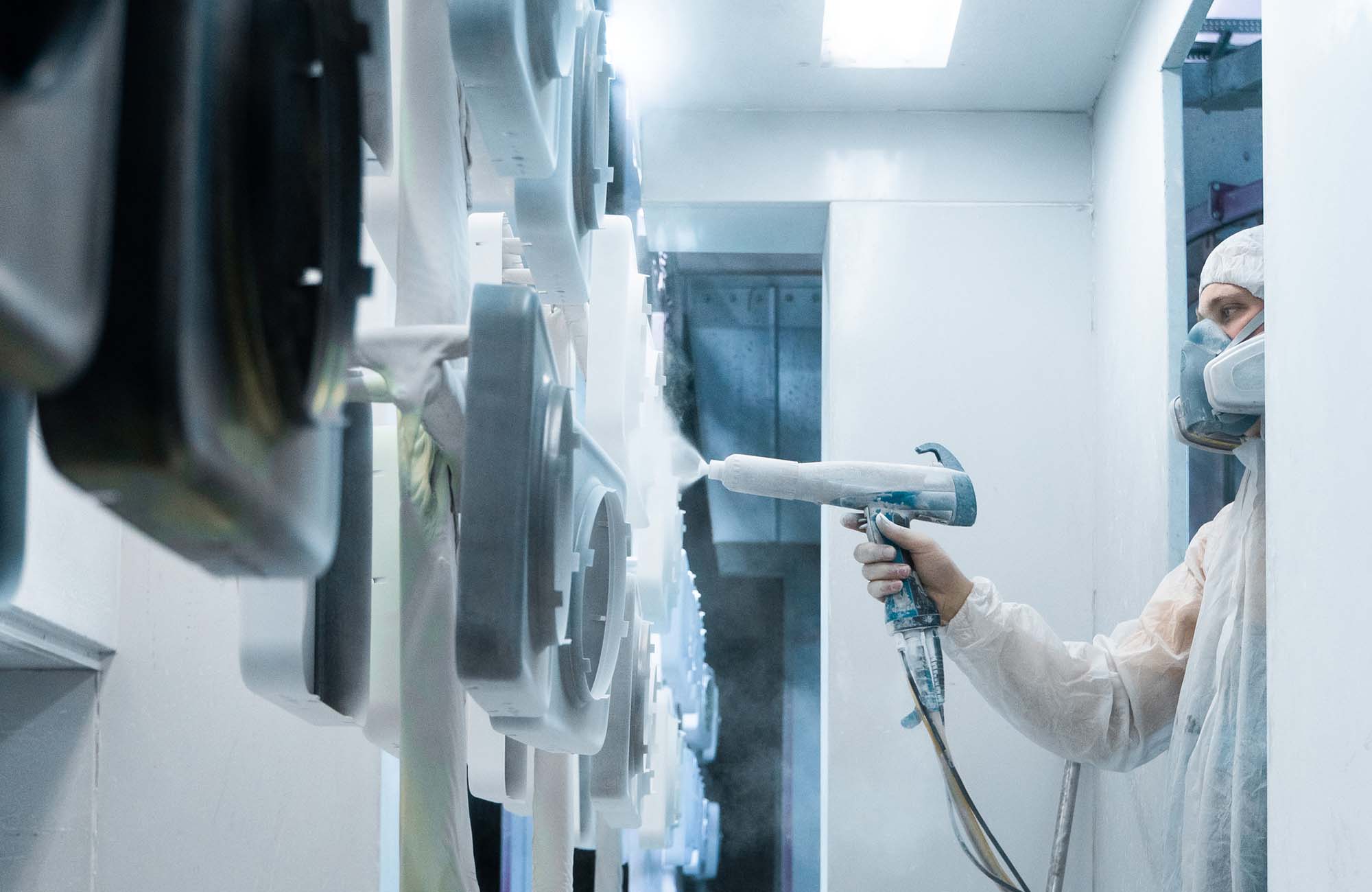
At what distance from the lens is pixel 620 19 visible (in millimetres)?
3203

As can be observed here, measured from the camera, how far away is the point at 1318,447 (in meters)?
1.40

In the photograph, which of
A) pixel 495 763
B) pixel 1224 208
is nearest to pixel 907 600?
pixel 495 763

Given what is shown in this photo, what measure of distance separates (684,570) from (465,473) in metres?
2.19

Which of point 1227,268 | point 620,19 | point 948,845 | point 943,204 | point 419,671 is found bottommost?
point 948,845

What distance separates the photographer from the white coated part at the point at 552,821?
144 cm

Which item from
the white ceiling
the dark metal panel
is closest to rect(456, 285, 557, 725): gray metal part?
the white ceiling

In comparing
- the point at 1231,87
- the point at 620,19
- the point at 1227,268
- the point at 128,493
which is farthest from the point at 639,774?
the point at 1231,87

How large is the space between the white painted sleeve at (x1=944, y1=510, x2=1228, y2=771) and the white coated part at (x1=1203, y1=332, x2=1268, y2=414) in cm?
48

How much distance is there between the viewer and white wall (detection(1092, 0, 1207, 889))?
2.74 m

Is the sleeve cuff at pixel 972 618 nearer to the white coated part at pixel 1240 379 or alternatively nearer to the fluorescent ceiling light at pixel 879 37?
the white coated part at pixel 1240 379

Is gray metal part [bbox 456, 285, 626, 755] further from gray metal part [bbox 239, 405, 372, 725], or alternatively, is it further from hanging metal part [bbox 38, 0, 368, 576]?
hanging metal part [bbox 38, 0, 368, 576]

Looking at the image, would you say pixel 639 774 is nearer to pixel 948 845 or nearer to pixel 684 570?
pixel 684 570

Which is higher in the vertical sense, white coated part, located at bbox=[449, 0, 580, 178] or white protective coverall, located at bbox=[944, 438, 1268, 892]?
white coated part, located at bbox=[449, 0, 580, 178]

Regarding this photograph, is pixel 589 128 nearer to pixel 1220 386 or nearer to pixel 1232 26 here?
pixel 1220 386
